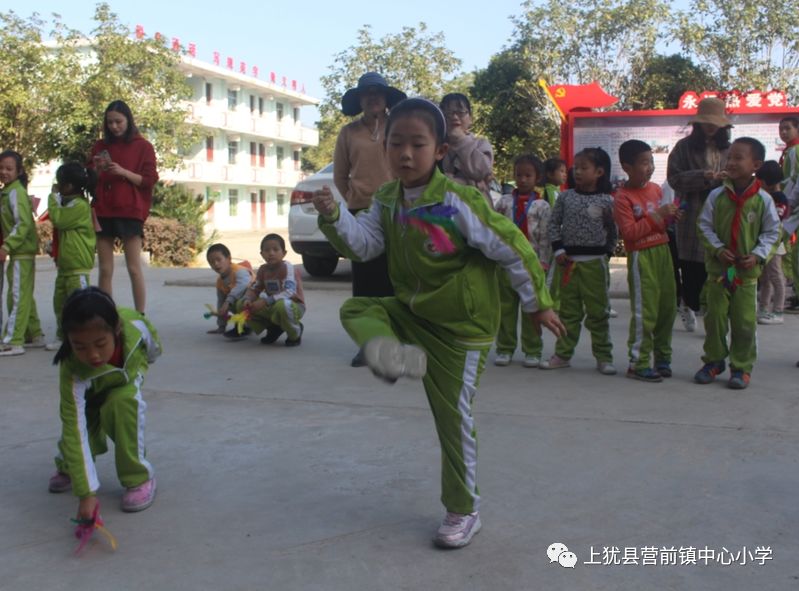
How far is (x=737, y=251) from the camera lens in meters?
5.47

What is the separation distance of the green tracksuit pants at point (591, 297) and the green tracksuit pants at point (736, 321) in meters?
0.68

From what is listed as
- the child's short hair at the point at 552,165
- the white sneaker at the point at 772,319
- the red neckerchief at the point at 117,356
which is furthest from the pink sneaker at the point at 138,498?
the white sneaker at the point at 772,319

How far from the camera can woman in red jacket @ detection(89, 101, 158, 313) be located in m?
6.88

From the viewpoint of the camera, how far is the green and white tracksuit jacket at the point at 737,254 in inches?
215

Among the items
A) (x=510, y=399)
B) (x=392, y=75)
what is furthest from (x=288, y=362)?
(x=392, y=75)

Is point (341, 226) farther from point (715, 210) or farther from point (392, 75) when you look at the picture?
point (392, 75)

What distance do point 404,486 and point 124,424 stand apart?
116 centimetres

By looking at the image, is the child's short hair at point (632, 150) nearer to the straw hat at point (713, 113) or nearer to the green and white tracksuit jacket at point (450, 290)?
the straw hat at point (713, 113)

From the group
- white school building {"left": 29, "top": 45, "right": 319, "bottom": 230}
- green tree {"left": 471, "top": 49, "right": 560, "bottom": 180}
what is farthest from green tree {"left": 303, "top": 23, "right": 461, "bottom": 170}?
white school building {"left": 29, "top": 45, "right": 319, "bottom": 230}

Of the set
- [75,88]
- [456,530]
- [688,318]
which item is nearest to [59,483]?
[456,530]

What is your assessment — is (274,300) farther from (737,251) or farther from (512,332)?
(737,251)

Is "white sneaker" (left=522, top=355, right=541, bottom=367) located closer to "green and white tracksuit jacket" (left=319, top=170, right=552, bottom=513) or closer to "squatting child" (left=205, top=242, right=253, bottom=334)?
"squatting child" (left=205, top=242, right=253, bottom=334)

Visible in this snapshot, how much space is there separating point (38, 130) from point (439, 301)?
67.9 ft

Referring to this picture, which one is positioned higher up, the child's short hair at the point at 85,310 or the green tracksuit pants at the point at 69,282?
the child's short hair at the point at 85,310
